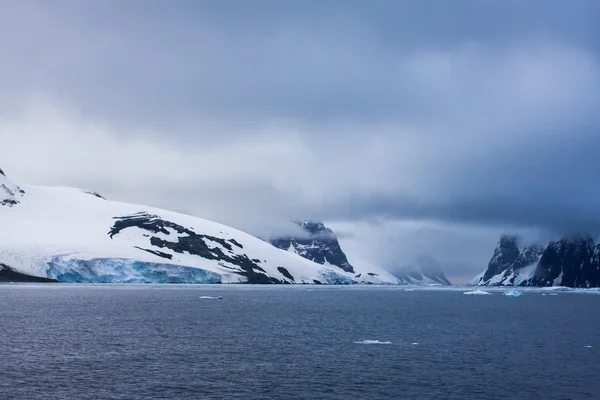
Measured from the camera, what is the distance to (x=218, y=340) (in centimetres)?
7512

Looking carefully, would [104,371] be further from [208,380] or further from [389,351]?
[389,351]

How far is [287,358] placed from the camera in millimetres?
62188

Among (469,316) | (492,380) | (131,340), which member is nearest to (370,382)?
(492,380)

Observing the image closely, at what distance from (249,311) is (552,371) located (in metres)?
73.4

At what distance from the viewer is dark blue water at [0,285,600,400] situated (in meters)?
47.3

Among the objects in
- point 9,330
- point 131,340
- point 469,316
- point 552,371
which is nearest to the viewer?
point 552,371

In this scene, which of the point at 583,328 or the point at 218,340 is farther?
the point at 583,328

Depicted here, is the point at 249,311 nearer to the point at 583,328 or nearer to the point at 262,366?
the point at 583,328

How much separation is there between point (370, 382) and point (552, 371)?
1698cm

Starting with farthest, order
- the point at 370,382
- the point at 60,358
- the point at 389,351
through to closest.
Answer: the point at 389,351, the point at 60,358, the point at 370,382

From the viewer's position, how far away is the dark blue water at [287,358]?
47312 mm

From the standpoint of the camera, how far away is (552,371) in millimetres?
55781

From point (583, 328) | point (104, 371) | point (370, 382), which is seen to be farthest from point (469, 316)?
point (104, 371)

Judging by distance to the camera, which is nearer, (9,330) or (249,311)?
(9,330)
